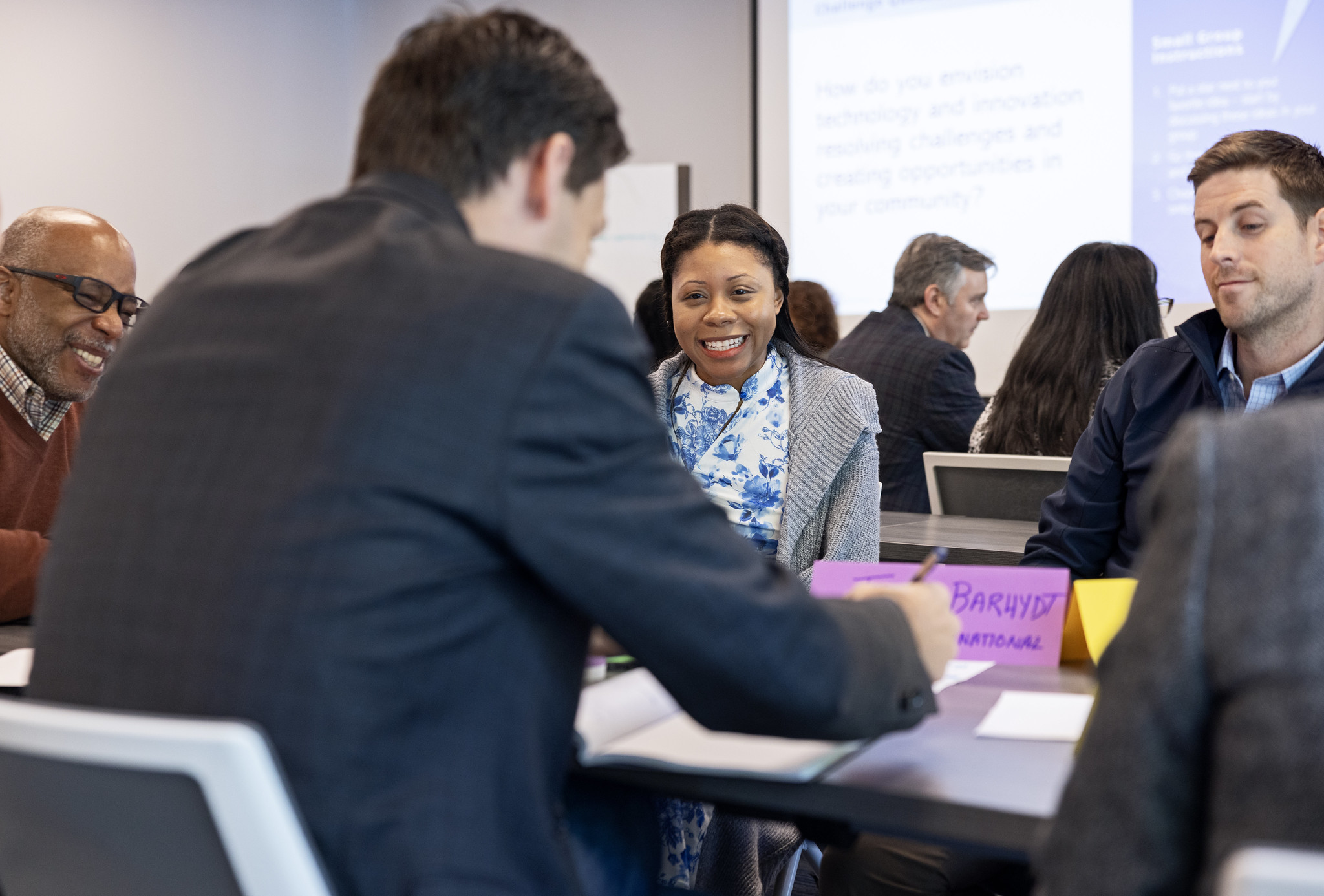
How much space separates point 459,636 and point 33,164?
16.6ft

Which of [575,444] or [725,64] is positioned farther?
[725,64]

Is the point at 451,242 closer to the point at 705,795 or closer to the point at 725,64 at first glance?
the point at 705,795

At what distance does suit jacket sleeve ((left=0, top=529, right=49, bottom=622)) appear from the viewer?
1719 millimetres

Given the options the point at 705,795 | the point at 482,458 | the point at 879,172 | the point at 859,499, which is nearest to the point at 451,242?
the point at 482,458

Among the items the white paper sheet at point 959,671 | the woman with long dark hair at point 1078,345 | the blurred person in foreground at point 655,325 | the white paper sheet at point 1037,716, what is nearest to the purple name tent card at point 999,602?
the white paper sheet at point 959,671

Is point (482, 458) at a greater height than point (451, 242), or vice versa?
point (451, 242)

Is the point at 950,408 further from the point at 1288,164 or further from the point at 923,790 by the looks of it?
the point at 923,790

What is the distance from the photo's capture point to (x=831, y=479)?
2158mm

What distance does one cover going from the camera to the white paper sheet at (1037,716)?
3.48 feet

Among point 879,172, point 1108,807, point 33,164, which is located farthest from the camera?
point 879,172

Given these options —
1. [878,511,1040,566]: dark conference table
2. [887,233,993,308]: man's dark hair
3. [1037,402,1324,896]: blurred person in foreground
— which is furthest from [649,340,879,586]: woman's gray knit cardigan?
[887,233,993,308]: man's dark hair

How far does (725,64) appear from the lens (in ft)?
19.3

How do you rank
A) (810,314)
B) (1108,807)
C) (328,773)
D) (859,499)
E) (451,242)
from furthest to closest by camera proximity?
(810,314) < (859,499) < (451,242) < (328,773) < (1108,807)

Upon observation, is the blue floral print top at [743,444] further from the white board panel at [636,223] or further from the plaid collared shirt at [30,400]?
the white board panel at [636,223]
